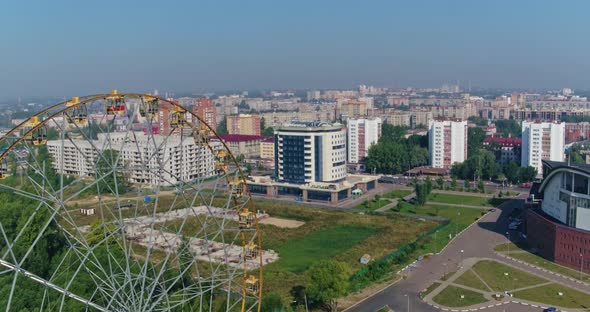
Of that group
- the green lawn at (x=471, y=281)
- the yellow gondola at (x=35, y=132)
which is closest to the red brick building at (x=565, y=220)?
the green lawn at (x=471, y=281)

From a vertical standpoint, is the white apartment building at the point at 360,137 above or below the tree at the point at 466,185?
above

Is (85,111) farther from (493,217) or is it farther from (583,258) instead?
(493,217)

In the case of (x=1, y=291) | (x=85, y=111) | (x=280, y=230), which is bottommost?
(x=280, y=230)

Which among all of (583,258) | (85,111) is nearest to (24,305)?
(85,111)

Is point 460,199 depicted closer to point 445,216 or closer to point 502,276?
point 445,216

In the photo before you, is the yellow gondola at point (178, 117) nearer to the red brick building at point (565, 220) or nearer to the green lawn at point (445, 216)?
the green lawn at point (445, 216)

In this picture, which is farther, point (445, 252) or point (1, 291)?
point (445, 252)
